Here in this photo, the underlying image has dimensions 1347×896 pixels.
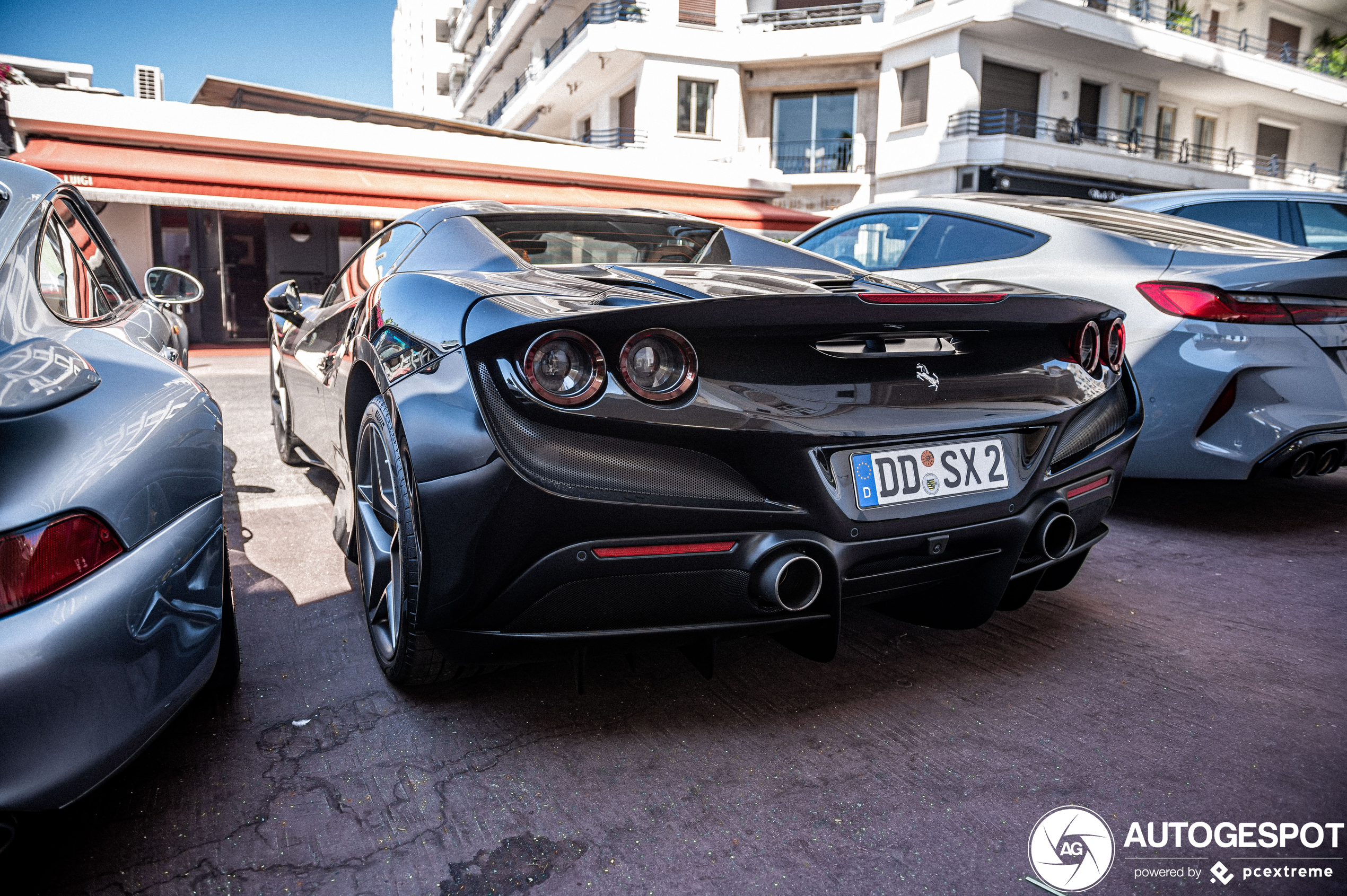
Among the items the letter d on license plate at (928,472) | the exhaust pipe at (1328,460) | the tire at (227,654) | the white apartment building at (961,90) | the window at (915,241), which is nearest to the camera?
the letter d on license plate at (928,472)

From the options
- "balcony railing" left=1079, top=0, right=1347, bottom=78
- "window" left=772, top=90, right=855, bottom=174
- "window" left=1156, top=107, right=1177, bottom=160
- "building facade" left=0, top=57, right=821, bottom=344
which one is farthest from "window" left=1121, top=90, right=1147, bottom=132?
"building facade" left=0, top=57, right=821, bottom=344

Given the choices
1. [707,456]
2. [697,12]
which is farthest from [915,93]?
[707,456]

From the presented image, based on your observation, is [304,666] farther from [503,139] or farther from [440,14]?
[440,14]

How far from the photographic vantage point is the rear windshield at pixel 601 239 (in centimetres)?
261

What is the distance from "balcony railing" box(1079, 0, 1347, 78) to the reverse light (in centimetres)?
2553

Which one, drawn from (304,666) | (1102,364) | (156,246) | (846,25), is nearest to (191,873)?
(304,666)

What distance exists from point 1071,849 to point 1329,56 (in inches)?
1534

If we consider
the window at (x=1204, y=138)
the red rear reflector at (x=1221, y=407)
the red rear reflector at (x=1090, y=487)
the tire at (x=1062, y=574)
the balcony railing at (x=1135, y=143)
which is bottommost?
the tire at (x=1062, y=574)

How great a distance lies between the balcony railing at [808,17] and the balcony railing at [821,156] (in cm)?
327

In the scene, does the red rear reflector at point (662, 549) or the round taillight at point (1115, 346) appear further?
the round taillight at point (1115, 346)

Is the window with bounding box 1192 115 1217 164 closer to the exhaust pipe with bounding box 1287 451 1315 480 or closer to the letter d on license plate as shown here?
the exhaust pipe with bounding box 1287 451 1315 480

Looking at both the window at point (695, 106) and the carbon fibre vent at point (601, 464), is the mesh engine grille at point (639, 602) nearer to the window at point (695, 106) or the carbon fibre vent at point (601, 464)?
the carbon fibre vent at point (601, 464)

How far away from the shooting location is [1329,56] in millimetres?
30406

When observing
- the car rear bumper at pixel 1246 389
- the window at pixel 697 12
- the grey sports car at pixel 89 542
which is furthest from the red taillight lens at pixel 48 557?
the window at pixel 697 12
